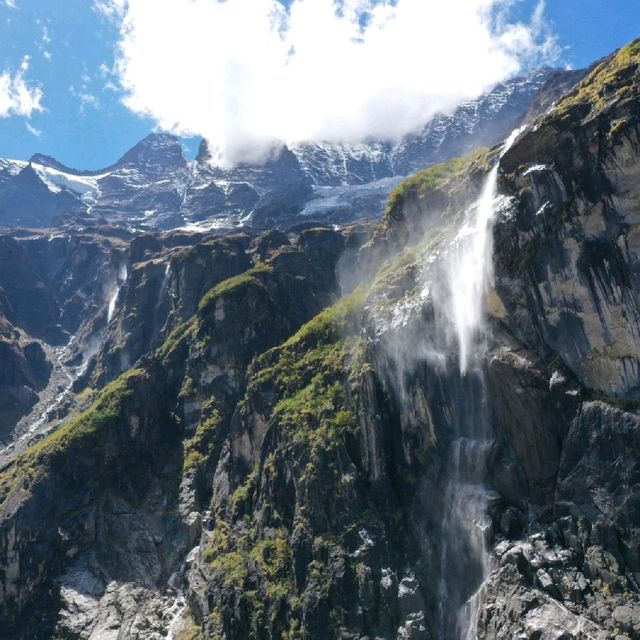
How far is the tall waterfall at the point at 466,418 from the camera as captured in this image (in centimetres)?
5438

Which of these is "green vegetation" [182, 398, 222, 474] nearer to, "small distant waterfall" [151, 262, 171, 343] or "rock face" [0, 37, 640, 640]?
"rock face" [0, 37, 640, 640]

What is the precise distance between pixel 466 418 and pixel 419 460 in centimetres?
671

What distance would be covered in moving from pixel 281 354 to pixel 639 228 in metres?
49.8

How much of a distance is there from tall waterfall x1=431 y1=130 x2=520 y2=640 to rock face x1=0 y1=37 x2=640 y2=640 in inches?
8.5

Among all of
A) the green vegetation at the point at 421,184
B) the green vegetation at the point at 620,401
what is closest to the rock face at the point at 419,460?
the green vegetation at the point at 620,401

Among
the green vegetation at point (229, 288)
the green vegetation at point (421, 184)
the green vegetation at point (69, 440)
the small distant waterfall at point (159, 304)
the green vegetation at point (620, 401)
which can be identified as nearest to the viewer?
the green vegetation at point (620, 401)

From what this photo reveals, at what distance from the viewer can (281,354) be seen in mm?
89000

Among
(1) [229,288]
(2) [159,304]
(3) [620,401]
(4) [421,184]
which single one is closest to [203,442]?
(1) [229,288]

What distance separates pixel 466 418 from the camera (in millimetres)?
61125

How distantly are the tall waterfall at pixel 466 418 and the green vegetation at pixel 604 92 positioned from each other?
8.50 m

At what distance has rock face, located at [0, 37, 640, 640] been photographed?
50156 mm

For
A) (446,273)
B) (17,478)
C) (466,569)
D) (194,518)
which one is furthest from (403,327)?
(17,478)

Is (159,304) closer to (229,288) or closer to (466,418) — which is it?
(229,288)

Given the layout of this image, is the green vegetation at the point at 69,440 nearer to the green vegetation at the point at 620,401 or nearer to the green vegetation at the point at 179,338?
the green vegetation at the point at 179,338
